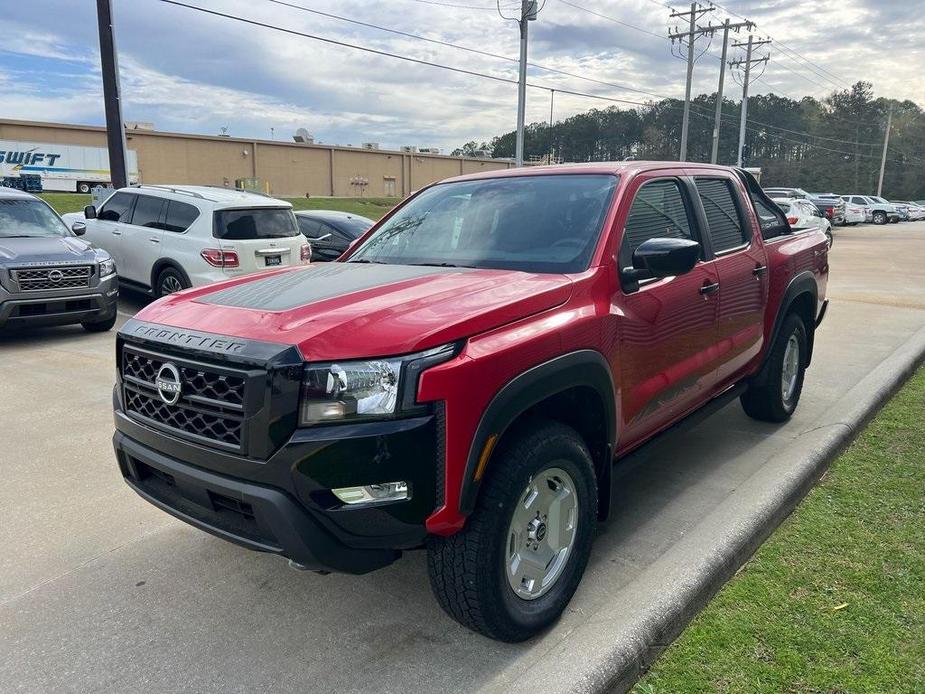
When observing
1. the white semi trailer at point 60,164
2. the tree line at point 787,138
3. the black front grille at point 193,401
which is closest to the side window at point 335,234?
the black front grille at point 193,401

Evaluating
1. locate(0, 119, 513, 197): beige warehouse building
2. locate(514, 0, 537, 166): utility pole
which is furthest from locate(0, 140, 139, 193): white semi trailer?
locate(514, 0, 537, 166): utility pole

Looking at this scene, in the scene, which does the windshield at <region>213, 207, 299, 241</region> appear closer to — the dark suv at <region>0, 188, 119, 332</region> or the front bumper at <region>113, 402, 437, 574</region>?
the dark suv at <region>0, 188, 119, 332</region>

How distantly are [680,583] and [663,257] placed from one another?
137 centimetres

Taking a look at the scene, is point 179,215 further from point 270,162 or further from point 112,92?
point 270,162

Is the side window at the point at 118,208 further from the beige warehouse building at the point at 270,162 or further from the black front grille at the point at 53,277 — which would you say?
the beige warehouse building at the point at 270,162

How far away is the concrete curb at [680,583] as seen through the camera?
2.55m

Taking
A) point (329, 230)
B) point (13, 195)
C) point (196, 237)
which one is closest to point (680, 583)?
point (196, 237)

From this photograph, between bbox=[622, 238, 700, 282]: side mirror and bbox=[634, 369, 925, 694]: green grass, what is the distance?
1410mm

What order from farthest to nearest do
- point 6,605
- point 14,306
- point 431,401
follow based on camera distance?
point 14,306
point 6,605
point 431,401

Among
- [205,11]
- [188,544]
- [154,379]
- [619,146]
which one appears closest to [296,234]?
[188,544]

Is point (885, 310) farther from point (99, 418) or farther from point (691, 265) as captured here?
point (99, 418)

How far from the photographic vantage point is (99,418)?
5.53 meters

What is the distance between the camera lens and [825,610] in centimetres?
293

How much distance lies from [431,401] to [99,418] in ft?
13.8
